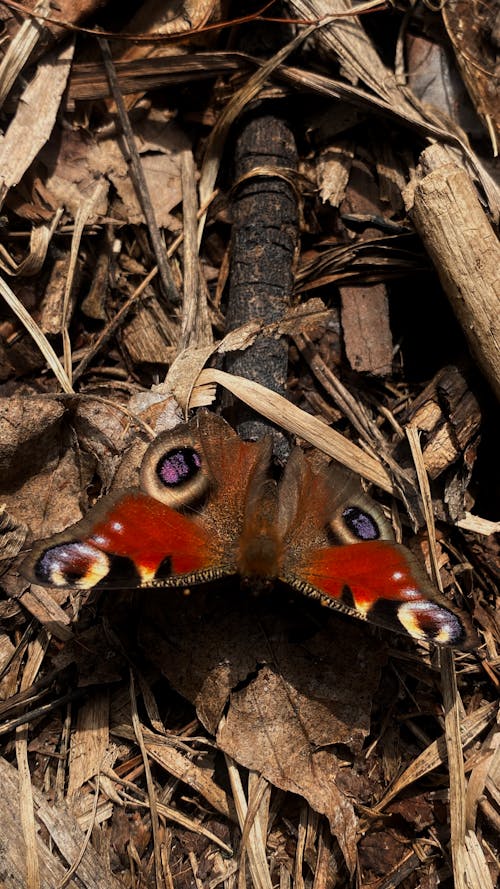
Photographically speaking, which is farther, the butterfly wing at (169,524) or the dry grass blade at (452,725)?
the dry grass blade at (452,725)

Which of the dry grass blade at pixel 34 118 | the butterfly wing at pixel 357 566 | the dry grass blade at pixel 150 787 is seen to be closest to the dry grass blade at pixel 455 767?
the butterfly wing at pixel 357 566

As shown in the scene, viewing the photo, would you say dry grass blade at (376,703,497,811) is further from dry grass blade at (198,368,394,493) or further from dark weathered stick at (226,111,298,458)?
dark weathered stick at (226,111,298,458)

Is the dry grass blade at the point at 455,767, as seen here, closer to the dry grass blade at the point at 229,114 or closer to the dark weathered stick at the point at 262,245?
the dark weathered stick at the point at 262,245

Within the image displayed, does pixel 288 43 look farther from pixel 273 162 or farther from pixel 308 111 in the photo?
pixel 273 162

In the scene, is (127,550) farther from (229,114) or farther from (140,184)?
(229,114)

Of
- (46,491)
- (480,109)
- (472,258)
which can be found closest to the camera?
(472,258)

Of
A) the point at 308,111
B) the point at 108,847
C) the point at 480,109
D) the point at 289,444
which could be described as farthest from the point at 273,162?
the point at 108,847

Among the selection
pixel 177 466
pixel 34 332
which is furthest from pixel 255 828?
pixel 34 332
